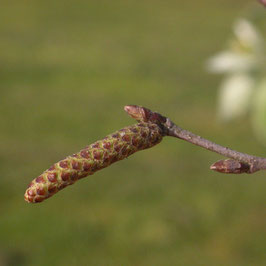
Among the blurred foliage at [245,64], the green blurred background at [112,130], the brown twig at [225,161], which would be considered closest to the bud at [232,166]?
the brown twig at [225,161]

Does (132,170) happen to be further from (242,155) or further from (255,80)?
(242,155)

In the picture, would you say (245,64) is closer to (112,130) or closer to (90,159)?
(90,159)

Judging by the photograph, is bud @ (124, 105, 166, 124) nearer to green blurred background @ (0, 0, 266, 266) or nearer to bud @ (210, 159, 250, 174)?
bud @ (210, 159, 250, 174)

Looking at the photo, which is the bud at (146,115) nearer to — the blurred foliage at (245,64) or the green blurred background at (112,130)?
the blurred foliage at (245,64)

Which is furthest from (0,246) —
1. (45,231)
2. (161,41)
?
(161,41)

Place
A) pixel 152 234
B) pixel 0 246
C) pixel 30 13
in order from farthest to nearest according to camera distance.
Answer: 1. pixel 30 13
2. pixel 152 234
3. pixel 0 246

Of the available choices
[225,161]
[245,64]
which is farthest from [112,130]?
[225,161]
